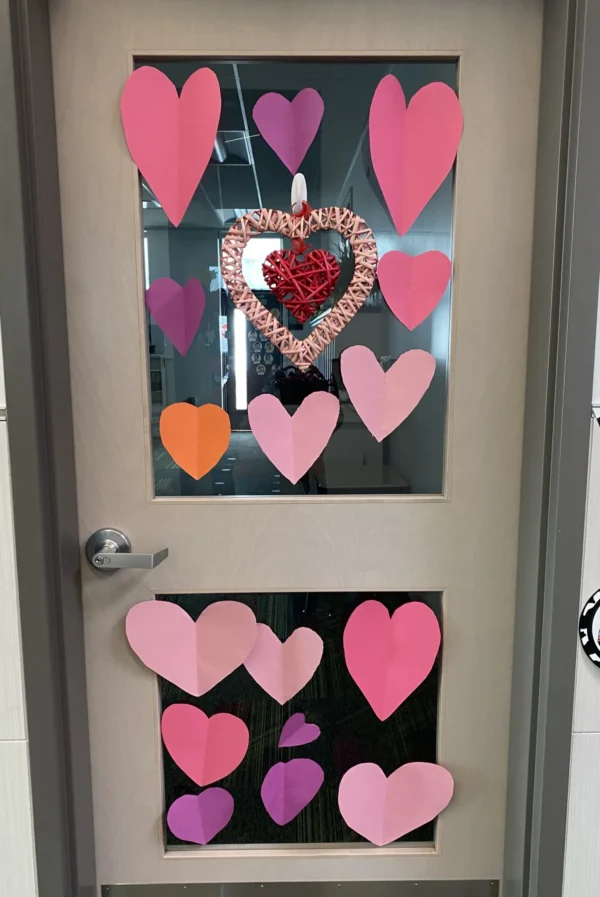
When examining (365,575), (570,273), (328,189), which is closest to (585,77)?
(570,273)

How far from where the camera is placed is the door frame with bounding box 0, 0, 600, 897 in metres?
0.93

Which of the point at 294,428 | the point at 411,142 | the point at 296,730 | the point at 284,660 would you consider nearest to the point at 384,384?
the point at 294,428

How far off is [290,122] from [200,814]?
1240 mm

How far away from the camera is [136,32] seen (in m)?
0.99

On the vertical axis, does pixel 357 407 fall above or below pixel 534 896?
above

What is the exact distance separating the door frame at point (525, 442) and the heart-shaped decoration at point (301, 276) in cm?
34

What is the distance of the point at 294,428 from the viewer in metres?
1.08

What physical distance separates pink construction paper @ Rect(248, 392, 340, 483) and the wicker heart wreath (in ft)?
0.25

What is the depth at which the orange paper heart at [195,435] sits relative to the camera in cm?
108

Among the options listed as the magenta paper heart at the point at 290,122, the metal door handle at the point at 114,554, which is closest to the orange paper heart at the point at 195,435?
the metal door handle at the point at 114,554

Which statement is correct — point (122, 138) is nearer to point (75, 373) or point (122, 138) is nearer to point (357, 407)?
point (75, 373)

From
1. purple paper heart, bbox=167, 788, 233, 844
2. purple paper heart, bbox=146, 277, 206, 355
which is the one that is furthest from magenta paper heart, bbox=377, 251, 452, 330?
purple paper heart, bbox=167, 788, 233, 844

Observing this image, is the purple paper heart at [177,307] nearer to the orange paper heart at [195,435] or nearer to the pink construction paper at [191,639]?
the orange paper heart at [195,435]

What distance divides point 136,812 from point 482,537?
82 centimetres
